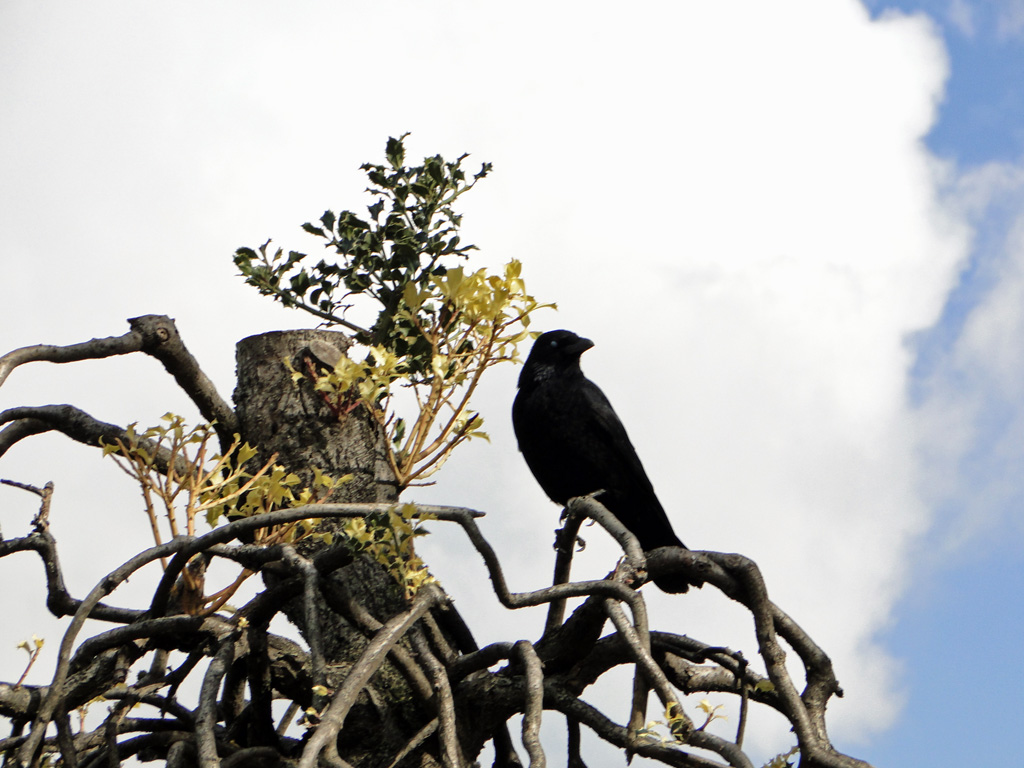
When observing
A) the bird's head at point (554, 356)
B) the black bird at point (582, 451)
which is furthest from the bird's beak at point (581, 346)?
the black bird at point (582, 451)

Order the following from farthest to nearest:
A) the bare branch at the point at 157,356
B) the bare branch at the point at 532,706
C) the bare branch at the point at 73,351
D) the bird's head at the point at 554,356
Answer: the bird's head at the point at 554,356 → the bare branch at the point at 157,356 → the bare branch at the point at 73,351 → the bare branch at the point at 532,706

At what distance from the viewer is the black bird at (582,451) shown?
523 centimetres

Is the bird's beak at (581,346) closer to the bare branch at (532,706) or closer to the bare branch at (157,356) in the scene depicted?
the bare branch at (157,356)

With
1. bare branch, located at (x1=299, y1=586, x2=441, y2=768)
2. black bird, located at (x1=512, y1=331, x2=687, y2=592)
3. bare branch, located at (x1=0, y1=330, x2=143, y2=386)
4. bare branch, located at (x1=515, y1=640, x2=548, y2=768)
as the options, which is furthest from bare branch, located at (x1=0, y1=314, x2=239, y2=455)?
black bird, located at (x1=512, y1=331, x2=687, y2=592)

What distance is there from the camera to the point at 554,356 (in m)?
5.59

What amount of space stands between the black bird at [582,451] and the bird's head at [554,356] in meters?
0.04

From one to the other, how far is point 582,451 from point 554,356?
24.8 inches

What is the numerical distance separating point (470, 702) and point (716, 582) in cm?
81

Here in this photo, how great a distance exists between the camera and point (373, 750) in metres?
3.05

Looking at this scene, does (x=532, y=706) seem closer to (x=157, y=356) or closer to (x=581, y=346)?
(x=157, y=356)

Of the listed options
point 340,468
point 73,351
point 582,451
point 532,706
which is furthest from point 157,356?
point 582,451

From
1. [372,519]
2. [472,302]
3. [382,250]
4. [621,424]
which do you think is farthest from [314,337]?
[621,424]

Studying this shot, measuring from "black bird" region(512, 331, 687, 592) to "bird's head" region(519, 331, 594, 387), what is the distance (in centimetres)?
4

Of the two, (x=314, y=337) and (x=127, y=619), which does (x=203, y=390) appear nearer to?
(x=314, y=337)
